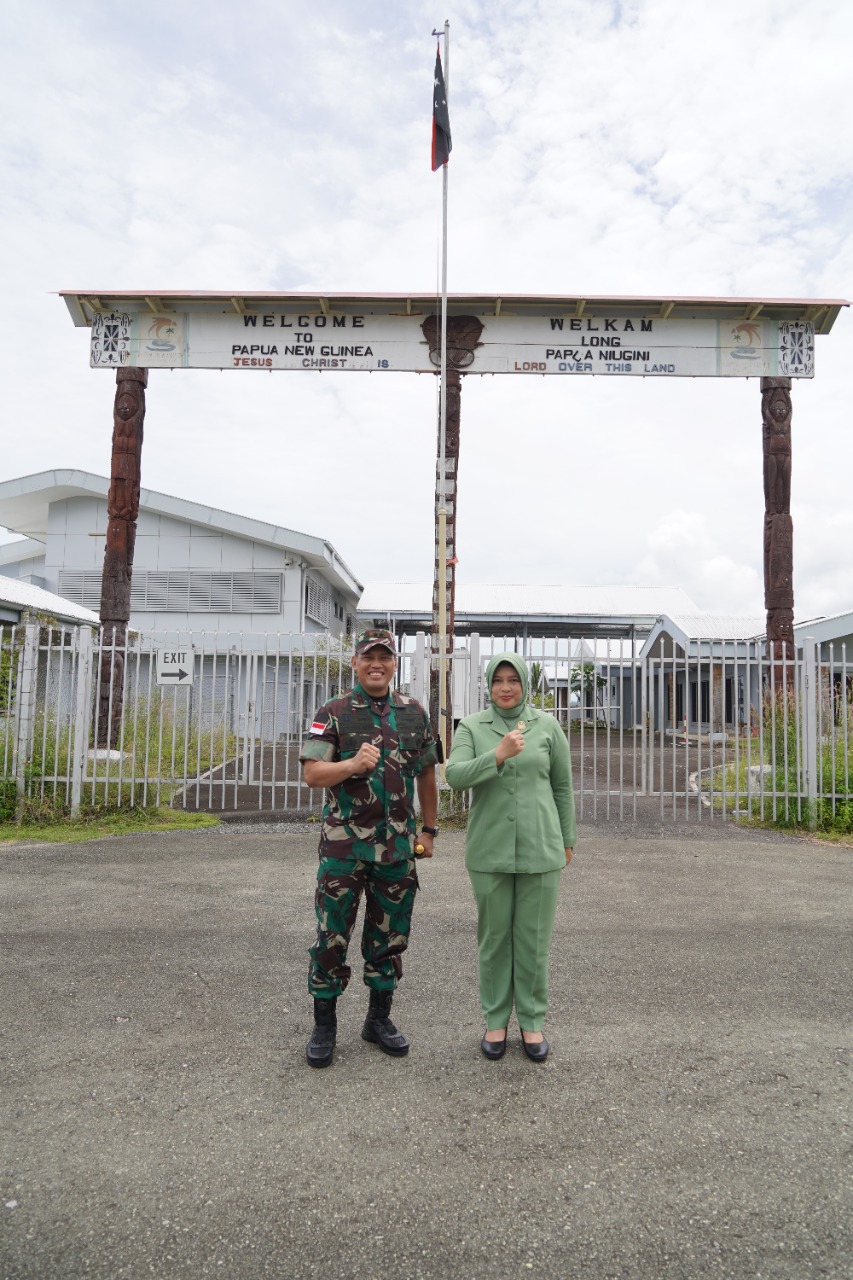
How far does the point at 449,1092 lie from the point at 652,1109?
74cm

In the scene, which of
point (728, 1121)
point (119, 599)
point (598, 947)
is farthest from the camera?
point (119, 599)

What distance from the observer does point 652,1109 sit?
3.16 metres

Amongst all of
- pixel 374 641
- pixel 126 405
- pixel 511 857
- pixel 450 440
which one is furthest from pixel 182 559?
pixel 511 857

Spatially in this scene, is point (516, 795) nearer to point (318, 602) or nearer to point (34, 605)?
point (34, 605)

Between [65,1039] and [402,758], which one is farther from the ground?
[402,758]

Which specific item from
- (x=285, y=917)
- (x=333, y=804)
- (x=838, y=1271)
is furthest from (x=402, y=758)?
(x=285, y=917)

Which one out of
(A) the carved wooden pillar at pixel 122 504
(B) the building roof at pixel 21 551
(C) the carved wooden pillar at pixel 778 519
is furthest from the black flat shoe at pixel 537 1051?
(B) the building roof at pixel 21 551

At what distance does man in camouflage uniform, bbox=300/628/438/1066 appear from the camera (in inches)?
138

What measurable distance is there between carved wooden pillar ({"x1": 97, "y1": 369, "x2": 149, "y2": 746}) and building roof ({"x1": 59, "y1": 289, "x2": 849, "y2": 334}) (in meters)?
1.00

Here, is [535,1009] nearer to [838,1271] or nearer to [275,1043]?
[275,1043]

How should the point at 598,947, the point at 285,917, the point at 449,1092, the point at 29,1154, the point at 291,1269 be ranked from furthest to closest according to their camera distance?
the point at 285,917, the point at 598,947, the point at 449,1092, the point at 29,1154, the point at 291,1269

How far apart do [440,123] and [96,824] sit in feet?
29.7

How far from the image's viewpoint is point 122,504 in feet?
37.1

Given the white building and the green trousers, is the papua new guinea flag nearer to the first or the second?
the green trousers
